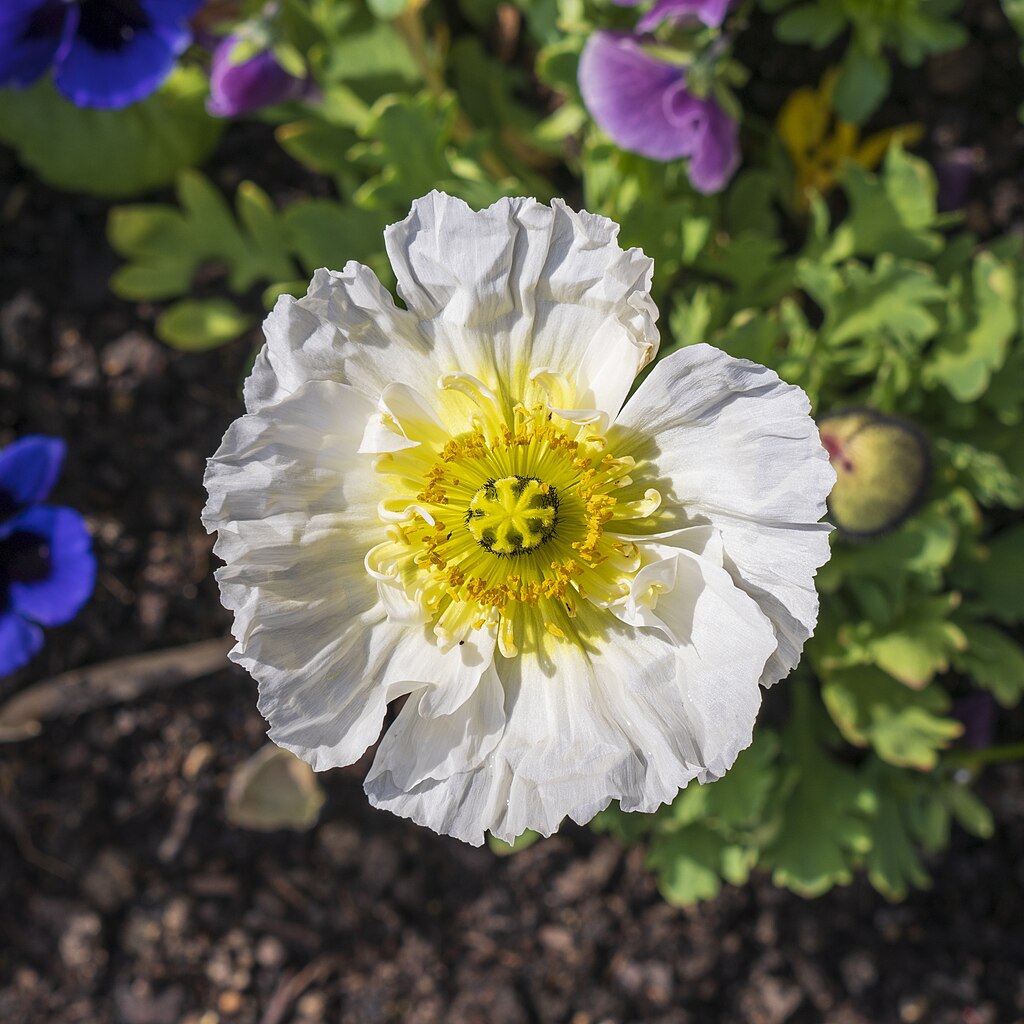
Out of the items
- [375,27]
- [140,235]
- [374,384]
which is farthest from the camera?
[140,235]

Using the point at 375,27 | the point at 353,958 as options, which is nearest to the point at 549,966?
the point at 353,958

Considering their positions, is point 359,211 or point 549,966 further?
point 549,966

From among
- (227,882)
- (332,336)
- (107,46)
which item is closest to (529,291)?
(332,336)

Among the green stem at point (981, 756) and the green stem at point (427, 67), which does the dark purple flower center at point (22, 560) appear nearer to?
→ the green stem at point (427, 67)

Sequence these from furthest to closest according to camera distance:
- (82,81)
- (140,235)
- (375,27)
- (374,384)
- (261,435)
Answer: (140,235)
(375,27)
(82,81)
(374,384)
(261,435)

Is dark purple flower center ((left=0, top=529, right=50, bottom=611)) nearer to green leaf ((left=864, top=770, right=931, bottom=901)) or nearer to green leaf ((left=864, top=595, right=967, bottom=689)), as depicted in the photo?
green leaf ((left=864, top=595, right=967, bottom=689))

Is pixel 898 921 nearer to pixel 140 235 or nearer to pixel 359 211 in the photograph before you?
pixel 359 211

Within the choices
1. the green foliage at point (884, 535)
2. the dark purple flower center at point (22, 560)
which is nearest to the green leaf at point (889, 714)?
the green foliage at point (884, 535)
